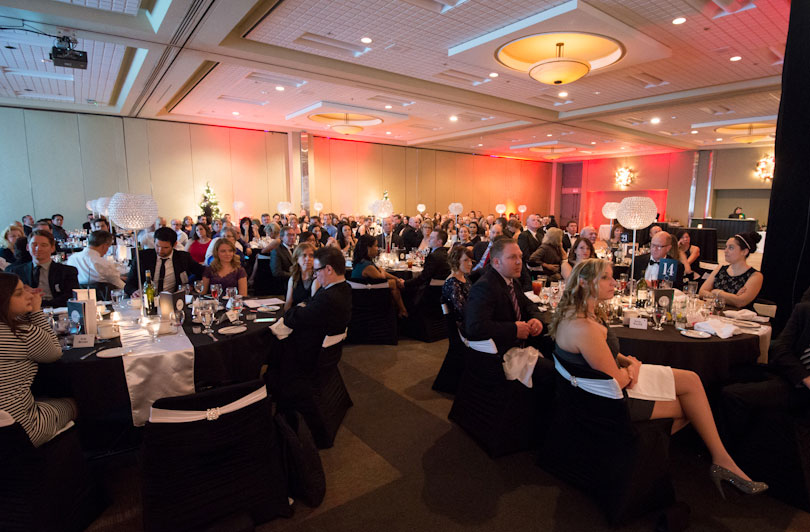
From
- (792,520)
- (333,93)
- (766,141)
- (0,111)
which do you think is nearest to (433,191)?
→ (333,93)

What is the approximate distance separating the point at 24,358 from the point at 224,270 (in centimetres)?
221

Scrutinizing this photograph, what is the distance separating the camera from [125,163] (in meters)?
12.1

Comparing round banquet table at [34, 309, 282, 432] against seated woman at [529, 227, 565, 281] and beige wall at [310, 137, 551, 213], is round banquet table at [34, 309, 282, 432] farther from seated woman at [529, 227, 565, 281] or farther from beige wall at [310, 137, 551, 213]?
beige wall at [310, 137, 551, 213]

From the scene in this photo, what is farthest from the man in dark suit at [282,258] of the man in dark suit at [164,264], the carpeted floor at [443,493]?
the carpeted floor at [443,493]

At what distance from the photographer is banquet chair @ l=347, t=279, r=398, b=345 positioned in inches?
203

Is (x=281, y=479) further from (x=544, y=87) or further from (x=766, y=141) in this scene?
(x=766, y=141)

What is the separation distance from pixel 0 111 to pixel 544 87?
12.7 m

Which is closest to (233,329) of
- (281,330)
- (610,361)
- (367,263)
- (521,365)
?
(281,330)

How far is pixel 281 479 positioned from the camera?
2346mm

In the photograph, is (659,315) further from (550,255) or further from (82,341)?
(82,341)

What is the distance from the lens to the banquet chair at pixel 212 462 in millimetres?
1888

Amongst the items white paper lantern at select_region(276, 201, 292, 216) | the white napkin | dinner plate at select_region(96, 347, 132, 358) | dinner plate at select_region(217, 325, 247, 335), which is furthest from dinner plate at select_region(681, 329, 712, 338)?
white paper lantern at select_region(276, 201, 292, 216)

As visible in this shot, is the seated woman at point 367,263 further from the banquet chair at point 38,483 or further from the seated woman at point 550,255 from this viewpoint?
the banquet chair at point 38,483

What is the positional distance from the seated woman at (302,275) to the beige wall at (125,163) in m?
10.6
